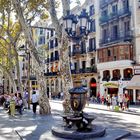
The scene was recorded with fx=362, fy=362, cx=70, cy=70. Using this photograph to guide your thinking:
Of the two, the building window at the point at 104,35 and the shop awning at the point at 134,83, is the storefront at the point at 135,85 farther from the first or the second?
the building window at the point at 104,35

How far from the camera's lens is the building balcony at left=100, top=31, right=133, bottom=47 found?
3834 centimetres

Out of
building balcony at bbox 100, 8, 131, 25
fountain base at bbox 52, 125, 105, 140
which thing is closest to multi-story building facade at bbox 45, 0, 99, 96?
building balcony at bbox 100, 8, 131, 25

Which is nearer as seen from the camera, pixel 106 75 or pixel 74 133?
pixel 74 133

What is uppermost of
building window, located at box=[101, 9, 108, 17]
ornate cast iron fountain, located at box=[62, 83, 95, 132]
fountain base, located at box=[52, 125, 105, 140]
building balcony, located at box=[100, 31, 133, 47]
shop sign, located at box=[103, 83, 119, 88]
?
building window, located at box=[101, 9, 108, 17]

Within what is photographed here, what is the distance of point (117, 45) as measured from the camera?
3928cm

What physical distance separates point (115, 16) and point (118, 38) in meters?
2.68

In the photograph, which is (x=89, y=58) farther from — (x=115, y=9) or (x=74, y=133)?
(x=74, y=133)

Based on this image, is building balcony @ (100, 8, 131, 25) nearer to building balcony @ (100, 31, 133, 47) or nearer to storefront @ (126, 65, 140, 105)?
building balcony @ (100, 31, 133, 47)

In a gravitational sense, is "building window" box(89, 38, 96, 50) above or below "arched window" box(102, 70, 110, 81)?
above

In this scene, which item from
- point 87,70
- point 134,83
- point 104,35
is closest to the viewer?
point 134,83

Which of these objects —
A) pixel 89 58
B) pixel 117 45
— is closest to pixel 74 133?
pixel 117 45

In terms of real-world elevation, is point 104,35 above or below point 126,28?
below

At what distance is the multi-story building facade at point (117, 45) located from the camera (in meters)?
38.4

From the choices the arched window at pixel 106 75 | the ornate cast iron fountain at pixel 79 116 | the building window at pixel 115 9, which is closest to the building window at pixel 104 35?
the building window at pixel 115 9
